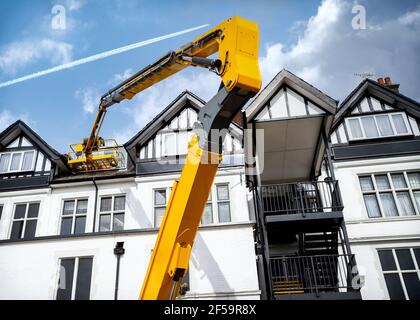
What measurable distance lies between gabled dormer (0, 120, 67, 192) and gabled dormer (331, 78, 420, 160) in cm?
1395

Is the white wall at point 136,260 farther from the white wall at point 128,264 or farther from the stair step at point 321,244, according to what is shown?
the stair step at point 321,244

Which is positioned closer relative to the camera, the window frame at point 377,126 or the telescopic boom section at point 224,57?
the telescopic boom section at point 224,57

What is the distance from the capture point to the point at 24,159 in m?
18.0

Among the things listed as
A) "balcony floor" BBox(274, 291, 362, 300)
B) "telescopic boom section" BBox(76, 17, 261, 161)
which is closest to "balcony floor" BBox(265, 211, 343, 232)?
"balcony floor" BBox(274, 291, 362, 300)

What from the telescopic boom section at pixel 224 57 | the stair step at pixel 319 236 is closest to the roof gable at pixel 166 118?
the telescopic boom section at pixel 224 57

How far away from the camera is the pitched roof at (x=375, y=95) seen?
55.1ft

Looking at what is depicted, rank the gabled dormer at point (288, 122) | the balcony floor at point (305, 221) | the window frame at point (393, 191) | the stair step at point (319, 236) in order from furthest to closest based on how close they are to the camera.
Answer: the window frame at point (393, 191)
the stair step at point (319, 236)
the gabled dormer at point (288, 122)
the balcony floor at point (305, 221)

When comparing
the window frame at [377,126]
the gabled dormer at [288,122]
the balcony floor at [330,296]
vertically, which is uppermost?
the window frame at [377,126]

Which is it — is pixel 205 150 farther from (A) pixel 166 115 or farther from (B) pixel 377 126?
(B) pixel 377 126

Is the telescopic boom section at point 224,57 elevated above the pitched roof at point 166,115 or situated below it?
below

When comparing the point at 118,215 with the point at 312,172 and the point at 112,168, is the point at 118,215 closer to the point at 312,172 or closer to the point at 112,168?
the point at 112,168

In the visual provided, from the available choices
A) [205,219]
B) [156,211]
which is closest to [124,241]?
[156,211]

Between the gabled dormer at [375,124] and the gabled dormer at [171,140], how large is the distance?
16.4 ft

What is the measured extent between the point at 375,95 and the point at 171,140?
10425 millimetres
